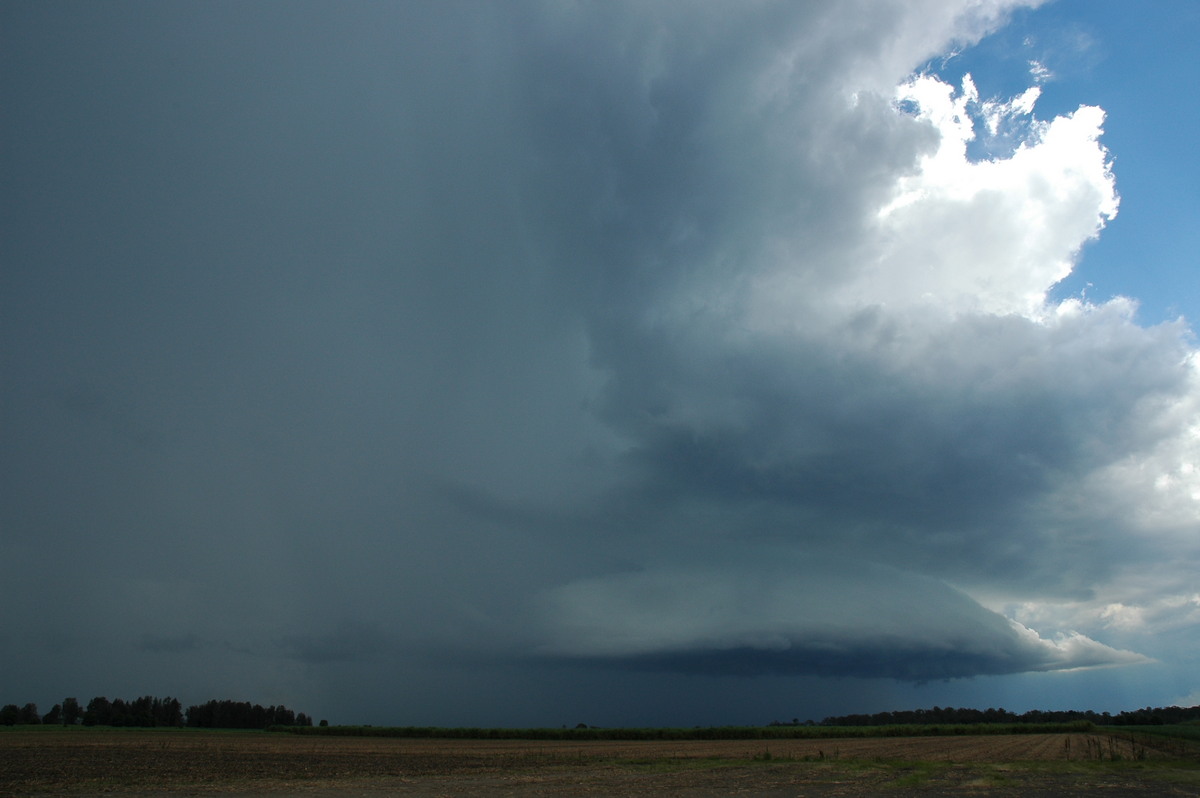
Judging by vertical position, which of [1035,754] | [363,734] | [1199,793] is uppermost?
[1199,793]

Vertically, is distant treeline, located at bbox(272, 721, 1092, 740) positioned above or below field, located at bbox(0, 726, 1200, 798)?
below

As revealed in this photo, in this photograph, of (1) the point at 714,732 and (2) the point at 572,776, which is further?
(1) the point at 714,732

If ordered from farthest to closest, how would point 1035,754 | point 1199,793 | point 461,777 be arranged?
point 1035,754
point 461,777
point 1199,793

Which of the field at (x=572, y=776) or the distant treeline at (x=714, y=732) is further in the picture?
the distant treeline at (x=714, y=732)

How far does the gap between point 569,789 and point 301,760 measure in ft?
127

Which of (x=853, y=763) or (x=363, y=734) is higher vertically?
(x=853, y=763)

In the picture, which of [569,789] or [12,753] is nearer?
[569,789]

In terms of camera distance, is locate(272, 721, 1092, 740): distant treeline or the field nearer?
the field

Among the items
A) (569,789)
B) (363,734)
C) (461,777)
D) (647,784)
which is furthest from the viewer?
(363,734)

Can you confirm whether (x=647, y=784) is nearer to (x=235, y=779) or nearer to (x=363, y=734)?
(x=235, y=779)

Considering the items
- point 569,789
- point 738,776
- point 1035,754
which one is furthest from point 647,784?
point 1035,754

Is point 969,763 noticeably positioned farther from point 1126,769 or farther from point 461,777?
point 461,777

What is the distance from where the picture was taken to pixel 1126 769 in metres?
50.7

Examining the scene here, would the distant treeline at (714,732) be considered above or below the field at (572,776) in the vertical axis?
below
